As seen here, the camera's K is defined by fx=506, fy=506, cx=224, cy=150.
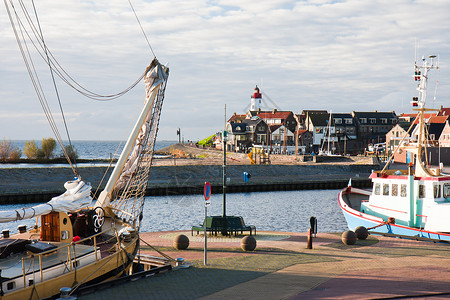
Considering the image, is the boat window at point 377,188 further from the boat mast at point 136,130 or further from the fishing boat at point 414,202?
the boat mast at point 136,130

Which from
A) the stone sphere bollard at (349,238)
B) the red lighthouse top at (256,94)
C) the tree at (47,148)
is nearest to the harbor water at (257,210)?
the stone sphere bollard at (349,238)

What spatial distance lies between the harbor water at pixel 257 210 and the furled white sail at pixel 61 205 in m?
22.7

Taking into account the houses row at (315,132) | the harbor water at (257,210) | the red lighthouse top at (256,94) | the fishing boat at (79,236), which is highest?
the red lighthouse top at (256,94)

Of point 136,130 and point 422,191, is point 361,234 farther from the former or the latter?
point 136,130

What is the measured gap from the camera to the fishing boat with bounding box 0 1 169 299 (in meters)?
15.2

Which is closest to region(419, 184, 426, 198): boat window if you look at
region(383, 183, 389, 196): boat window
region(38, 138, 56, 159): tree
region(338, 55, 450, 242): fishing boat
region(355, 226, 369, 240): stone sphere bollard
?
region(338, 55, 450, 242): fishing boat

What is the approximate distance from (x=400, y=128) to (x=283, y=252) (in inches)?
4011

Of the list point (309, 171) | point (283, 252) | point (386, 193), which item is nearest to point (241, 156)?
point (309, 171)

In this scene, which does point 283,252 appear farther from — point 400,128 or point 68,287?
point 400,128

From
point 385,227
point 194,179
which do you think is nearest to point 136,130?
point 385,227

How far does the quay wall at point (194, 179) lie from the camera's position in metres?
64.9

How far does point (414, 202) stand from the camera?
30.2m

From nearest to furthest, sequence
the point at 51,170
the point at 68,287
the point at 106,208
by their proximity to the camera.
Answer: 1. the point at 68,287
2. the point at 106,208
3. the point at 51,170

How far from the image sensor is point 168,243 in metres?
26.3
